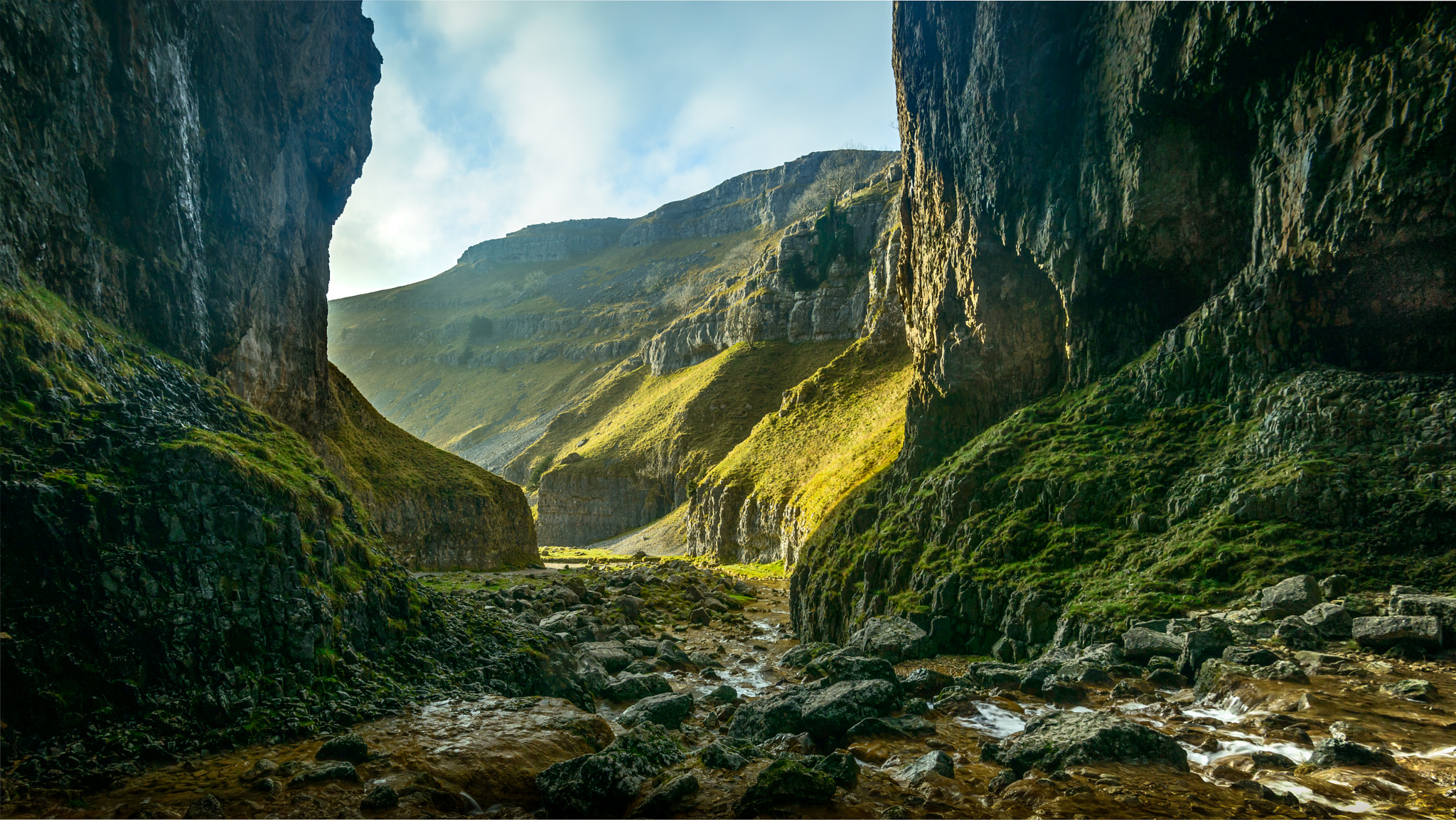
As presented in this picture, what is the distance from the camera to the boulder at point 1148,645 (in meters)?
13.7

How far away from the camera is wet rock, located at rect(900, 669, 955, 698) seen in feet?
48.6

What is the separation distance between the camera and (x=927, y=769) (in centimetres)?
984

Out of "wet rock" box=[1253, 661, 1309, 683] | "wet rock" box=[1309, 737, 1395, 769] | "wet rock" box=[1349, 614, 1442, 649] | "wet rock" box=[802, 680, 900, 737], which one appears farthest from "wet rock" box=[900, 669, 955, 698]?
"wet rock" box=[1349, 614, 1442, 649]

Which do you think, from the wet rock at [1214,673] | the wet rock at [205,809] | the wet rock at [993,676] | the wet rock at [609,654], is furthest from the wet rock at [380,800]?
the wet rock at [1214,673]

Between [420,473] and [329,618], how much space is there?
152ft

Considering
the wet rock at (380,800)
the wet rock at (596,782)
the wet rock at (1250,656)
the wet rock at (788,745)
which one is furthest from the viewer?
the wet rock at (1250,656)

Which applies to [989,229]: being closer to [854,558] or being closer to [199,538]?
[854,558]

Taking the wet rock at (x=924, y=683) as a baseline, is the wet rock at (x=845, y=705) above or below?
above

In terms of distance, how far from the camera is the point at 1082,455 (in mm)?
20750

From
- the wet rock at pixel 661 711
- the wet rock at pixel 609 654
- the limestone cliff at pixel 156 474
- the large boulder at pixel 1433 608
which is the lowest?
the wet rock at pixel 609 654

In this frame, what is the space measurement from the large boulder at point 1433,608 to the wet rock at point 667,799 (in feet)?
39.4

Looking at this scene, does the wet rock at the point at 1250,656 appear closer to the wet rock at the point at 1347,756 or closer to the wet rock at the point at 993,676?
the wet rock at the point at 1347,756

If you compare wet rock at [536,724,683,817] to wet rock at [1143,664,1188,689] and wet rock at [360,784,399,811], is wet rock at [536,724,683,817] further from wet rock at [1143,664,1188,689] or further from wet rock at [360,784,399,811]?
wet rock at [1143,664,1188,689]

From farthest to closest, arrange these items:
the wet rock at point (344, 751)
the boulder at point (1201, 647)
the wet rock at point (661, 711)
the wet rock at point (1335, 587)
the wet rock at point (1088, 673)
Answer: the wet rock at point (661, 711)
the wet rock at point (1088, 673)
the wet rock at point (1335, 587)
the boulder at point (1201, 647)
the wet rock at point (344, 751)
